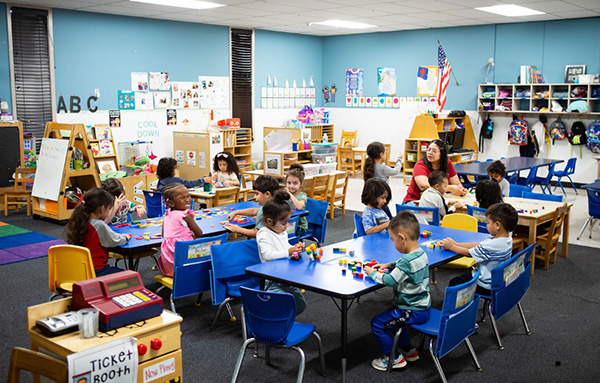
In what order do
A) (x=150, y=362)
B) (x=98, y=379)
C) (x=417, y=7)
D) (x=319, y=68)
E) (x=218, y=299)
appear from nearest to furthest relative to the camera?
1. (x=98, y=379)
2. (x=150, y=362)
3. (x=218, y=299)
4. (x=417, y=7)
5. (x=319, y=68)

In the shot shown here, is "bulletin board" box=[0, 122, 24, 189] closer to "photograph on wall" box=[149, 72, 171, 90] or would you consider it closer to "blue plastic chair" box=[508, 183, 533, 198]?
"photograph on wall" box=[149, 72, 171, 90]

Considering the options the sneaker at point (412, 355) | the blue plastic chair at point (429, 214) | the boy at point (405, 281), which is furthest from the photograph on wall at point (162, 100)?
the sneaker at point (412, 355)

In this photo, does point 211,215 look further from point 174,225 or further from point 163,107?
point 163,107

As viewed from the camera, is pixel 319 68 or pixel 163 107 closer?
pixel 163 107

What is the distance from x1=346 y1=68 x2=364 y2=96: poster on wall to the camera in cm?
Answer: 1395

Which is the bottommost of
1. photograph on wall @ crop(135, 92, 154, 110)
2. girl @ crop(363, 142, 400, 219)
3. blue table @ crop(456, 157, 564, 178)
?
blue table @ crop(456, 157, 564, 178)

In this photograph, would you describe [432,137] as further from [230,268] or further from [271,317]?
[271,317]

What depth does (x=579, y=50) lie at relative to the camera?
10914 millimetres

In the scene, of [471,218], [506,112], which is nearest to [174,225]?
[471,218]

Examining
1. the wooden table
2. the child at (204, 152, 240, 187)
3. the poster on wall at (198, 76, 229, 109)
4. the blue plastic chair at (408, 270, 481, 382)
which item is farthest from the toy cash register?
the poster on wall at (198, 76, 229, 109)

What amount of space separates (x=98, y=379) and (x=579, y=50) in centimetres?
1130

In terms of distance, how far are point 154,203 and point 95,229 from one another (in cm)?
221

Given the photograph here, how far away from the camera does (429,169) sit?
631 centimetres

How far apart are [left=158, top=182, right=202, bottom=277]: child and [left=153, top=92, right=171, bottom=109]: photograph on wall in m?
6.56
